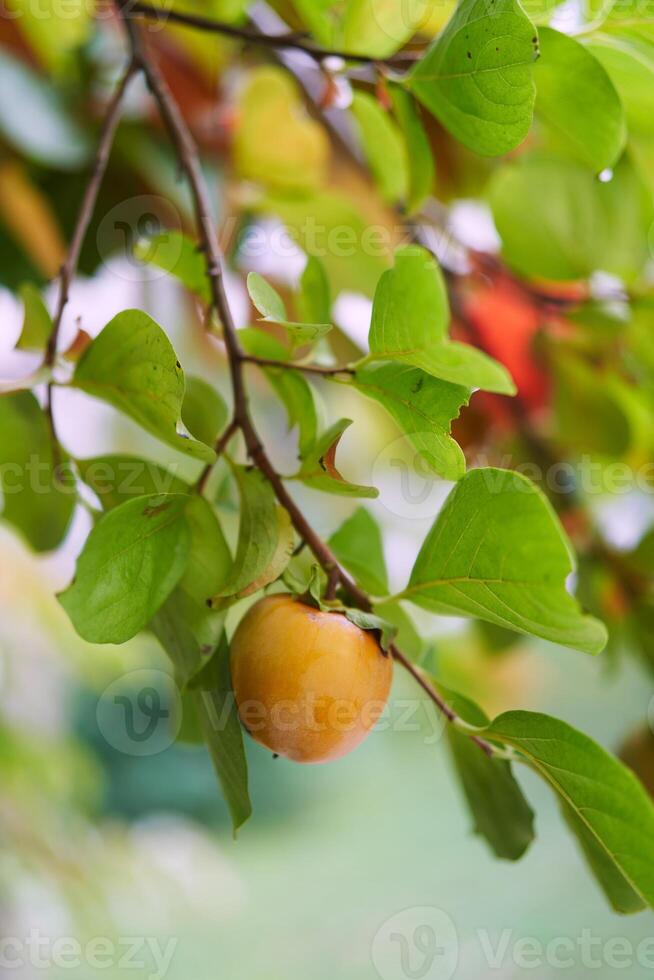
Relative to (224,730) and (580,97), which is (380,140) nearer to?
(580,97)

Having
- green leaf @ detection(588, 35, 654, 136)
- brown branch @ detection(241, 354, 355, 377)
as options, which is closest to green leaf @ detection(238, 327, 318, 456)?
brown branch @ detection(241, 354, 355, 377)

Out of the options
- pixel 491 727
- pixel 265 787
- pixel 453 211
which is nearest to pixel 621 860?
pixel 491 727

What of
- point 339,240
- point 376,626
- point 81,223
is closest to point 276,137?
point 339,240

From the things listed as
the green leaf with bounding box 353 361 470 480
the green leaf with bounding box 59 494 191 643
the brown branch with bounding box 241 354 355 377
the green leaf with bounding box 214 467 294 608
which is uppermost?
the green leaf with bounding box 353 361 470 480

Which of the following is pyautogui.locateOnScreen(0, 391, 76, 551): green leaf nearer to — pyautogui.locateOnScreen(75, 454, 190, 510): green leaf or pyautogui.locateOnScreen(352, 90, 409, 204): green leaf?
pyautogui.locateOnScreen(75, 454, 190, 510): green leaf

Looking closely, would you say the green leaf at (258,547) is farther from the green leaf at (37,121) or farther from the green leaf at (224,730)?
the green leaf at (37,121)

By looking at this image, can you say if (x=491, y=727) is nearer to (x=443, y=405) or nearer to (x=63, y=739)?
(x=443, y=405)
